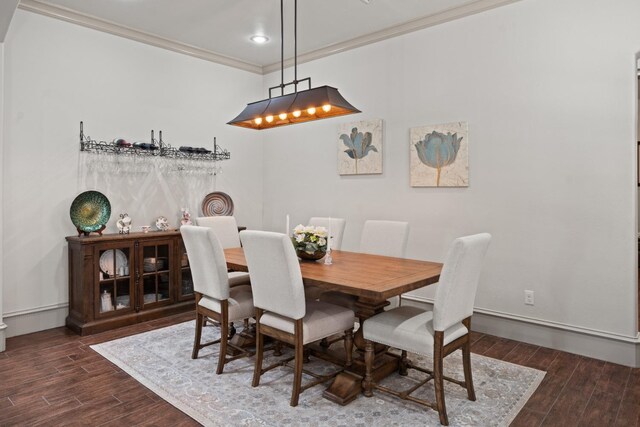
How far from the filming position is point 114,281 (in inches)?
155

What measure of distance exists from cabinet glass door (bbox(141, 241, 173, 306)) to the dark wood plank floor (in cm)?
75

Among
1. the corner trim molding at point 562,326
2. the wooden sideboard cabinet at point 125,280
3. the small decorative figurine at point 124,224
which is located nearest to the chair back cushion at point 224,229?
the wooden sideboard cabinet at point 125,280

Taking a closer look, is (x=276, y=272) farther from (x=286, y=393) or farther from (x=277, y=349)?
(x=277, y=349)

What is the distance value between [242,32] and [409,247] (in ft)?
9.13

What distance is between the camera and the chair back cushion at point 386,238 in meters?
3.52

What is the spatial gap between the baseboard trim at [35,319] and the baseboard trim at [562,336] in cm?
380

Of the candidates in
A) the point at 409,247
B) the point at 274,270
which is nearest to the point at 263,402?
the point at 274,270

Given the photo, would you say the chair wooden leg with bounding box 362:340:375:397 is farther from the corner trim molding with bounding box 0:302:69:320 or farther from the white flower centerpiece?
the corner trim molding with bounding box 0:302:69:320

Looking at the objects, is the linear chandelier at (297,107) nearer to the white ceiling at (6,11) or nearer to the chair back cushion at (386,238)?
the chair back cushion at (386,238)

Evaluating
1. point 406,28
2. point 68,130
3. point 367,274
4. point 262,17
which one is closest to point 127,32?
point 68,130

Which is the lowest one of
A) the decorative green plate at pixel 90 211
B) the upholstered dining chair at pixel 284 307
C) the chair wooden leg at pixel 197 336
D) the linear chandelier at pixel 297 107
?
the chair wooden leg at pixel 197 336

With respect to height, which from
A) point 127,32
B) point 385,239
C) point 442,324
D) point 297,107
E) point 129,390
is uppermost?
point 127,32

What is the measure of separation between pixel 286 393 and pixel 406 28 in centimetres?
347

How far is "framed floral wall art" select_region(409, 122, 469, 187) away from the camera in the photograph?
385 cm
